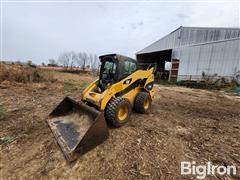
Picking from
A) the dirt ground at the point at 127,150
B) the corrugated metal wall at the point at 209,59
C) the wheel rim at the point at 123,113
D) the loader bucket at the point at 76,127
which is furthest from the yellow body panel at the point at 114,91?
the corrugated metal wall at the point at 209,59

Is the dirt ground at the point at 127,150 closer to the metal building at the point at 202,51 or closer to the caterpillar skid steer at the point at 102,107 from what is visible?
the caterpillar skid steer at the point at 102,107

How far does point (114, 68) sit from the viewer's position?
3750 millimetres

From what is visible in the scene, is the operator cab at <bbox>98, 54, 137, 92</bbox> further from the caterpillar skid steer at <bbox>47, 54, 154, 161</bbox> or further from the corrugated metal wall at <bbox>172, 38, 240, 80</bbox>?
the corrugated metal wall at <bbox>172, 38, 240, 80</bbox>

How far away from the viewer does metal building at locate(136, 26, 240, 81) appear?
12.3 meters

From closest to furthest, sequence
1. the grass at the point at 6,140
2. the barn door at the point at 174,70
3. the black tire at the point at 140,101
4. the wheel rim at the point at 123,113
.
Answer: the grass at the point at 6,140 < the wheel rim at the point at 123,113 < the black tire at the point at 140,101 < the barn door at the point at 174,70

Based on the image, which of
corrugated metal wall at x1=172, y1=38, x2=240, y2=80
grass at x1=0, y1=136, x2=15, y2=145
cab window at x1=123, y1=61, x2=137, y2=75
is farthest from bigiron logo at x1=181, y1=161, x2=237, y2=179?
corrugated metal wall at x1=172, y1=38, x2=240, y2=80

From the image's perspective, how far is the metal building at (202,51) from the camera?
12.3 metres

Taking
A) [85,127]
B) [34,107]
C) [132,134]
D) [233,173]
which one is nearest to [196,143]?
[233,173]

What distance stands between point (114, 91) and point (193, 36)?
16.1 metres

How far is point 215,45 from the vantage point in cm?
1338

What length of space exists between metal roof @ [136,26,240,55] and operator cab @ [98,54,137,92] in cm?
1395

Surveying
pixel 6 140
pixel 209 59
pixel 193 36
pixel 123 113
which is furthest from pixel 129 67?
pixel 193 36

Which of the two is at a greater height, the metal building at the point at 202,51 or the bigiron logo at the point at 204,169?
the metal building at the point at 202,51

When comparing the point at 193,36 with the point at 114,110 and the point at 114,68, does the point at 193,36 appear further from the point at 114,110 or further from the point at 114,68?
the point at 114,110
